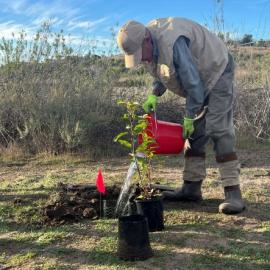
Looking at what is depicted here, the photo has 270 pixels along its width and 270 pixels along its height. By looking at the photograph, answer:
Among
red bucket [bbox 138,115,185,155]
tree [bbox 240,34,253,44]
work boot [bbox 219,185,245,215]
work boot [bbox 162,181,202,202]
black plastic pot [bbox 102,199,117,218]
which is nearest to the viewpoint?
red bucket [bbox 138,115,185,155]

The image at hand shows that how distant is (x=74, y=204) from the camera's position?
15.8ft

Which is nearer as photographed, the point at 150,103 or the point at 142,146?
the point at 142,146

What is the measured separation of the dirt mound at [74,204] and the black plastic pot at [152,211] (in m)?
0.64

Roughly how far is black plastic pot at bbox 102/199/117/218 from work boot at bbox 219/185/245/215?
1027mm

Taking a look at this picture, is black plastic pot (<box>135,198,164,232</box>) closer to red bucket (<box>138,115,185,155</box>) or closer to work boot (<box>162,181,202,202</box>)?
red bucket (<box>138,115,185,155</box>)

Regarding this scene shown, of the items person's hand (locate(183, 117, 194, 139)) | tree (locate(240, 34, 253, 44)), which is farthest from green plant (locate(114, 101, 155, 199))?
tree (locate(240, 34, 253, 44))

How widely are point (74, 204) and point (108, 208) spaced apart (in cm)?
33

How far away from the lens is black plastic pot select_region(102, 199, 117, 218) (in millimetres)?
4713

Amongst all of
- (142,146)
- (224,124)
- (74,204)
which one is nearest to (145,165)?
(142,146)

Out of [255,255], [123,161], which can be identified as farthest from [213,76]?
[123,161]

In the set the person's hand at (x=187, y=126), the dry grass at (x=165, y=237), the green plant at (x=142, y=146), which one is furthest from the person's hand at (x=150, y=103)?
the dry grass at (x=165, y=237)

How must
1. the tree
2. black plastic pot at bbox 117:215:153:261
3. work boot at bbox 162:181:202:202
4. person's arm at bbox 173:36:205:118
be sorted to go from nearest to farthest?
black plastic pot at bbox 117:215:153:261, person's arm at bbox 173:36:205:118, work boot at bbox 162:181:202:202, the tree

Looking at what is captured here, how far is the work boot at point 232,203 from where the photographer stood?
440 cm

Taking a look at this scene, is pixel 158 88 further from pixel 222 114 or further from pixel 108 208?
pixel 108 208
